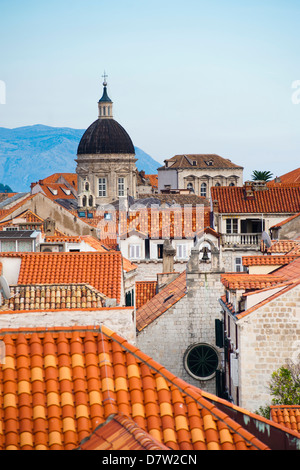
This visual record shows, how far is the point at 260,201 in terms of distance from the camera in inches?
2881

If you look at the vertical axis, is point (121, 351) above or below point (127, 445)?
above

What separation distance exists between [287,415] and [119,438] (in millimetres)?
11761

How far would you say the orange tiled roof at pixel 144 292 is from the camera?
45078mm

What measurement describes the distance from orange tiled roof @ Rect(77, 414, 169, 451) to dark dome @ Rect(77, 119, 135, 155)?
117 metres

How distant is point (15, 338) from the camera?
1309cm

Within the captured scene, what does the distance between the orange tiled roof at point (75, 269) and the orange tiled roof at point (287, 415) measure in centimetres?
839

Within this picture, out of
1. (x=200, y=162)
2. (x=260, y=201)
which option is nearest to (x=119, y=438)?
(x=260, y=201)

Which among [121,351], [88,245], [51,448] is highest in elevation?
[88,245]

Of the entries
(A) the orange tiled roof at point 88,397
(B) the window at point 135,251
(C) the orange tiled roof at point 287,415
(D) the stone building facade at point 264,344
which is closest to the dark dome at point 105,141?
(B) the window at point 135,251

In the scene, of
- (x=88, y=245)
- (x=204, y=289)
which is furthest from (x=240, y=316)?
(x=88, y=245)

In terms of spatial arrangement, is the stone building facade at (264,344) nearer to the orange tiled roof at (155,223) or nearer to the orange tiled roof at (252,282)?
the orange tiled roof at (252,282)

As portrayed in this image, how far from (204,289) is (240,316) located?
814 centimetres

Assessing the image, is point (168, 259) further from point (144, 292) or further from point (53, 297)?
point (53, 297)

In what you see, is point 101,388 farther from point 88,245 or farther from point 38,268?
point 88,245
